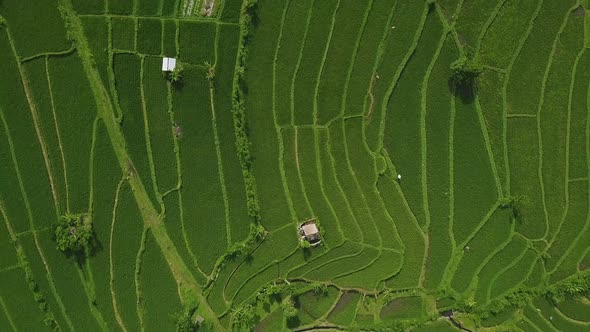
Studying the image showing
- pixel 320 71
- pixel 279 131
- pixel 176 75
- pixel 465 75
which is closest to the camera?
pixel 176 75

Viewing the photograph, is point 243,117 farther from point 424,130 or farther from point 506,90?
point 506,90

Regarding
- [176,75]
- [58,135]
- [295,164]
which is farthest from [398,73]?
[58,135]

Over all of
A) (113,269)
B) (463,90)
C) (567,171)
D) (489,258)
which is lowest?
(489,258)

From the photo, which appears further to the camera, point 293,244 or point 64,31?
point 293,244

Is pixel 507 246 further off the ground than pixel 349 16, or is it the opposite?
pixel 349 16

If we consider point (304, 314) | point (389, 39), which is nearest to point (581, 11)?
point (389, 39)

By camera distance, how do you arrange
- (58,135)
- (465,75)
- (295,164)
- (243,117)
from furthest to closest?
1. (295,164)
2. (243,117)
3. (465,75)
4. (58,135)

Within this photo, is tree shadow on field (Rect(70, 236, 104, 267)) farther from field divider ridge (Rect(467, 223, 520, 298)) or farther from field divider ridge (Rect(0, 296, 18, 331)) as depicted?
field divider ridge (Rect(467, 223, 520, 298))

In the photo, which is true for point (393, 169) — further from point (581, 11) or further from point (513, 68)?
point (581, 11)

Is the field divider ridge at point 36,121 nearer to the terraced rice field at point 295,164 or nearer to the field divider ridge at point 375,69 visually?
the terraced rice field at point 295,164
